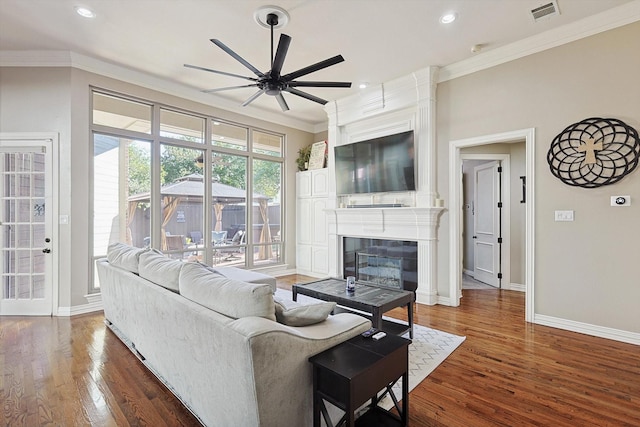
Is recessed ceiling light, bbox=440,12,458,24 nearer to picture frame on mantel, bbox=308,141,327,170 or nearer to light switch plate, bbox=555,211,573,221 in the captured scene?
light switch plate, bbox=555,211,573,221

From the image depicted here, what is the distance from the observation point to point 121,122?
176 inches

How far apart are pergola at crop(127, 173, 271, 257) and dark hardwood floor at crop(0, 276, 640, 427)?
73.1 inches

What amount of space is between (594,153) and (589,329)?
6.04 feet

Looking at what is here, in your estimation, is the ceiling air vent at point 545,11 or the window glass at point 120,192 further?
the window glass at point 120,192

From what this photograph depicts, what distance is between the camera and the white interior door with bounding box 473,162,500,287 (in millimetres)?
5523

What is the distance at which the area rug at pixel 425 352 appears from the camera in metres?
2.36

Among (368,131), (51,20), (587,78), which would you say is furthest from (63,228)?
(587,78)

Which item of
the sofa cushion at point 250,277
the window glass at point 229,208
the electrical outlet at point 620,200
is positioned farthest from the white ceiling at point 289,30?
the sofa cushion at point 250,277

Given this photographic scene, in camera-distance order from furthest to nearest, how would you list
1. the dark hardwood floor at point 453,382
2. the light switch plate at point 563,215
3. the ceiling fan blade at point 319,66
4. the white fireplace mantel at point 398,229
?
1. the white fireplace mantel at point 398,229
2. the light switch plate at point 563,215
3. the ceiling fan blade at point 319,66
4. the dark hardwood floor at point 453,382

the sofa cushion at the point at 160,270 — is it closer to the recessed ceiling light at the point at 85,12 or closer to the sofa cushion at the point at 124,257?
the sofa cushion at the point at 124,257

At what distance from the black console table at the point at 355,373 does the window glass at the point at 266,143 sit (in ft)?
16.5

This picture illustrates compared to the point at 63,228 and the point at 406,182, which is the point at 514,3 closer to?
the point at 406,182

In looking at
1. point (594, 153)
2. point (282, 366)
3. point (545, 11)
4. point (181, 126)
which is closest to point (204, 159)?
point (181, 126)

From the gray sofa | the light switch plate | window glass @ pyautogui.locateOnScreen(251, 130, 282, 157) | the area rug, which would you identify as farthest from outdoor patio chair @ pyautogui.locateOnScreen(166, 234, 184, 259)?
the light switch plate
